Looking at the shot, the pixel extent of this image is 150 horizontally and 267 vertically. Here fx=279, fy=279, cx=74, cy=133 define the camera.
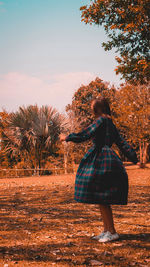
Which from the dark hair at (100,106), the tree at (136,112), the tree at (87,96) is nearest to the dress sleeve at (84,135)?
the dark hair at (100,106)

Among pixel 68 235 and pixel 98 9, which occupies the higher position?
pixel 98 9

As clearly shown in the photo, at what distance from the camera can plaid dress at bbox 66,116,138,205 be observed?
151 inches

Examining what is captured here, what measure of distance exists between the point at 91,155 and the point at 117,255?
1348 millimetres

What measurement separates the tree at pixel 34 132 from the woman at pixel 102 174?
779 inches

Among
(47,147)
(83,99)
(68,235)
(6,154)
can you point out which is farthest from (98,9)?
(83,99)

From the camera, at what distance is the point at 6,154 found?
27062mm

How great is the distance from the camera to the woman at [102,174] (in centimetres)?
384

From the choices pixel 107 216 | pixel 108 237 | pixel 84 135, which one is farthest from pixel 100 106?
pixel 108 237

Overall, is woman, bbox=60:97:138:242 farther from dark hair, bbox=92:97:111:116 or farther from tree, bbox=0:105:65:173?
tree, bbox=0:105:65:173

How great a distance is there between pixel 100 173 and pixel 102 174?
0.03 metres

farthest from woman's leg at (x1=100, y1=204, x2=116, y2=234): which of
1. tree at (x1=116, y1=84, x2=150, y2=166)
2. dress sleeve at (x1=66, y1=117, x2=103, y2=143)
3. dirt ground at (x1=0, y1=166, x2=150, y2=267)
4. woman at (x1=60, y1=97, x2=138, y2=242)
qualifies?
tree at (x1=116, y1=84, x2=150, y2=166)

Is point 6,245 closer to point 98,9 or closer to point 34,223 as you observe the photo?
point 34,223

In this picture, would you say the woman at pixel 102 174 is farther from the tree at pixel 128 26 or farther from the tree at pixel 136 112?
the tree at pixel 136 112

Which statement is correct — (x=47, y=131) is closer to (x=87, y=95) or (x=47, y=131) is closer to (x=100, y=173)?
(x=87, y=95)
